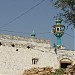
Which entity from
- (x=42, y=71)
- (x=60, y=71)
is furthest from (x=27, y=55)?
(x=60, y=71)

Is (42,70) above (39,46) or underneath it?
underneath

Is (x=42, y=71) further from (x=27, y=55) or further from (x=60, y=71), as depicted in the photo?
(x=27, y=55)

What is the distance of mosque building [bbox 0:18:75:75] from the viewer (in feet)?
96.4

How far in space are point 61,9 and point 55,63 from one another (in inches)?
551

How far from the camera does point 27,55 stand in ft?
99.7

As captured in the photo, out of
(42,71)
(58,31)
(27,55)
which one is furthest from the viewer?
(58,31)

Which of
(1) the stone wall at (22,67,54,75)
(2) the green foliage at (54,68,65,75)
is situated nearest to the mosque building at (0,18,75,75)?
(1) the stone wall at (22,67,54,75)

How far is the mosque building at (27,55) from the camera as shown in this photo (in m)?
29.4

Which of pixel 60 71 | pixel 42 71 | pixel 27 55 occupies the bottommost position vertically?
pixel 42 71

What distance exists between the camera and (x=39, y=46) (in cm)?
3136

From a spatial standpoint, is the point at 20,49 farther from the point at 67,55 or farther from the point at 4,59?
the point at 67,55

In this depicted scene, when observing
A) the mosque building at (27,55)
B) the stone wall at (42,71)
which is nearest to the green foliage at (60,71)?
the stone wall at (42,71)

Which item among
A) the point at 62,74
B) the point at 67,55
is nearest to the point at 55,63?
the point at 67,55

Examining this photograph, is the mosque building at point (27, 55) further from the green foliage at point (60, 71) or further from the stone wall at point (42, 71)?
the green foliage at point (60, 71)
